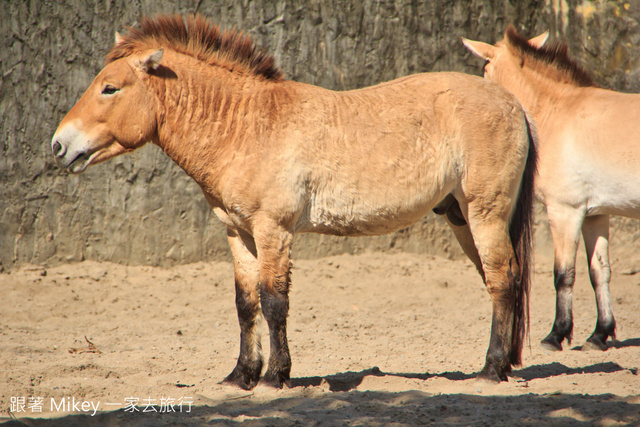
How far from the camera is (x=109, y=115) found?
12.2 ft

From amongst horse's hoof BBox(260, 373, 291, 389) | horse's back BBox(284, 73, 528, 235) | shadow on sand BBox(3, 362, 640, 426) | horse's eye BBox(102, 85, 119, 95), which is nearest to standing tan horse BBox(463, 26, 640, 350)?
horse's back BBox(284, 73, 528, 235)

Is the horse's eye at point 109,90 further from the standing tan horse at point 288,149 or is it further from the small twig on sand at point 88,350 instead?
the small twig on sand at point 88,350

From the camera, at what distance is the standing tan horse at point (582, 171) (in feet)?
16.5

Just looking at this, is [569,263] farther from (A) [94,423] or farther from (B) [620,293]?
(A) [94,423]

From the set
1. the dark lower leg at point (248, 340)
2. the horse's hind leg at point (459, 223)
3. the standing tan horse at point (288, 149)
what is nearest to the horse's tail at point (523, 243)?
the standing tan horse at point (288, 149)

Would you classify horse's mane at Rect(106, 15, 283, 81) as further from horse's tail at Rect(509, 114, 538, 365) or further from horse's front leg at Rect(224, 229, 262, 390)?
horse's tail at Rect(509, 114, 538, 365)

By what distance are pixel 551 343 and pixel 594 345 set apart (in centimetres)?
39

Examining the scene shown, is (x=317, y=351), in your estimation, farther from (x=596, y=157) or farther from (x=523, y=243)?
(x=596, y=157)

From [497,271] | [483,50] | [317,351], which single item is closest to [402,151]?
[497,271]

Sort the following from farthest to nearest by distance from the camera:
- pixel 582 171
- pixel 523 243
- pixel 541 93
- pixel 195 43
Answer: pixel 541 93, pixel 582 171, pixel 523 243, pixel 195 43

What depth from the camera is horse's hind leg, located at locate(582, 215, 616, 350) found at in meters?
5.17

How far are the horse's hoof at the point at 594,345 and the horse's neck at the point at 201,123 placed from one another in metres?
3.48

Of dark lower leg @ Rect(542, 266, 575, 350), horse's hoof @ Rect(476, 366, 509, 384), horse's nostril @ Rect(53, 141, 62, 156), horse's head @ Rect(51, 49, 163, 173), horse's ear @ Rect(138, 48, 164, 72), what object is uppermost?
horse's ear @ Rect(138, 48, 164, 72)

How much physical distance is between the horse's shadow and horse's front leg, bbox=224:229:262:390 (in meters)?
0.31
